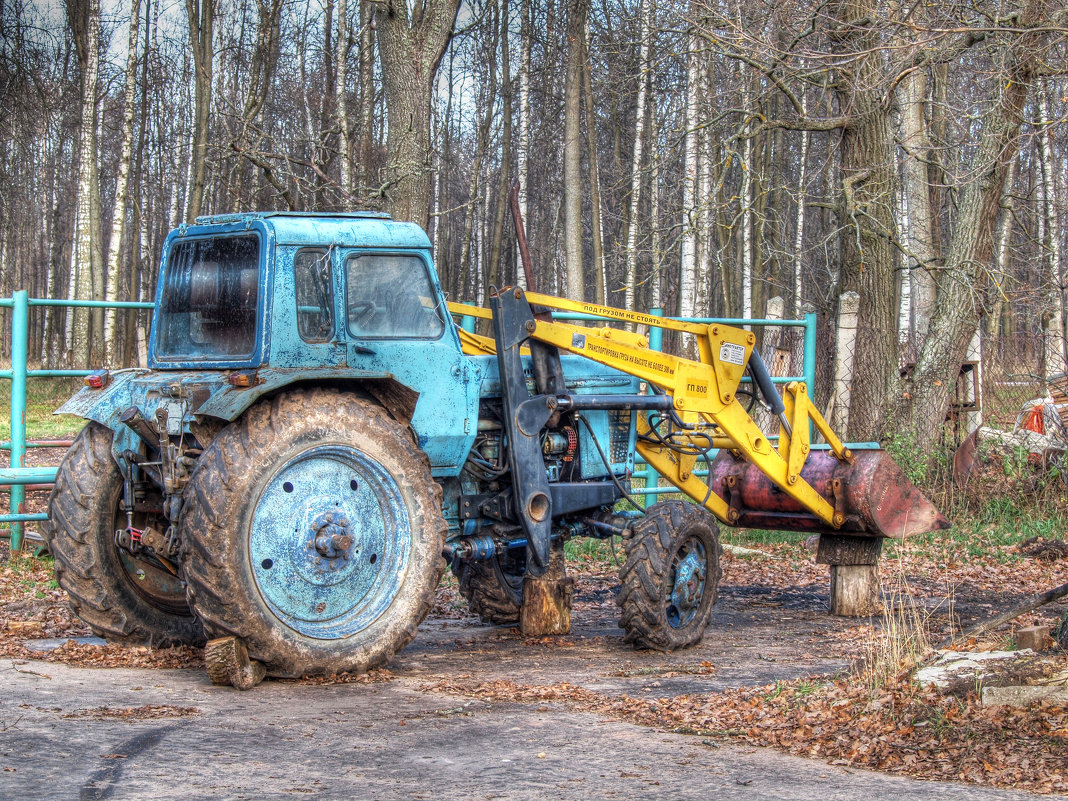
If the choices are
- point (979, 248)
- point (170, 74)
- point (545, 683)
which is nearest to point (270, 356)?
point (545, 683)

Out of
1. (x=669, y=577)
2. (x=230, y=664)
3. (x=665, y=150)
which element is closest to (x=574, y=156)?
(x=665, y=150)

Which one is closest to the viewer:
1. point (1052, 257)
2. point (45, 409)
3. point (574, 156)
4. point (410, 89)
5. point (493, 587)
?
point (493, 587)

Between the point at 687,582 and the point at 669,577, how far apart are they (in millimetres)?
190

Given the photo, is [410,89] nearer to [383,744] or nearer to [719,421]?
[719,421]

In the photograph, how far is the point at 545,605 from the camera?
24.7 feet

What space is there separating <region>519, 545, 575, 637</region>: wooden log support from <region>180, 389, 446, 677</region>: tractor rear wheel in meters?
1.32

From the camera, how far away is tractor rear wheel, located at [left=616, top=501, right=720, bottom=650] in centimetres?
709

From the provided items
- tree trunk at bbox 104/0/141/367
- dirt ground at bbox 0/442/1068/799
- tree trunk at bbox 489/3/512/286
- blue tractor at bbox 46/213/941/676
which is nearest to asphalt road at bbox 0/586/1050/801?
dirt ground at bbox 0/442/1068/799

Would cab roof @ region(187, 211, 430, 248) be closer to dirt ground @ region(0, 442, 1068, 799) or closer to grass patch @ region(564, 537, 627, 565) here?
dirt ground @ region(0, 442, 1068, 799)

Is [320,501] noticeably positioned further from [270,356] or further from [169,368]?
[169,368]

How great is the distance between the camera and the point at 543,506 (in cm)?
729

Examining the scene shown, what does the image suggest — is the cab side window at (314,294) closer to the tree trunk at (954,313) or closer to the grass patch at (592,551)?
the grass patch at (592,551)

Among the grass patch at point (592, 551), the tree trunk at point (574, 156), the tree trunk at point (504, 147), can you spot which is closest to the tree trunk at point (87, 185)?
the tree trunk at point (574, 156)

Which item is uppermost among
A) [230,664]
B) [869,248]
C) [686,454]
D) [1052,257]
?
[1052,257]
